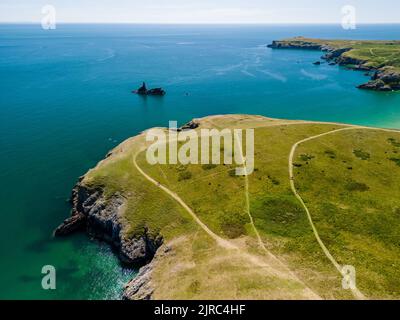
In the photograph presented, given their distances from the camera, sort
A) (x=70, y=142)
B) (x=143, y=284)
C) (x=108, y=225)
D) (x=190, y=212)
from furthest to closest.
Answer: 1. (x=70, y=142)
2. (x=108, y=225)
3. (x=190, y=212)
4. (x=143, y=284)

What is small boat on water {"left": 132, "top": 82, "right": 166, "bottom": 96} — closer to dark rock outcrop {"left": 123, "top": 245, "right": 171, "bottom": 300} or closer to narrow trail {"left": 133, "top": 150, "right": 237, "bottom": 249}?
narrow trail {"left": 133, "top": 150, "right": 237, "bottom": 249}

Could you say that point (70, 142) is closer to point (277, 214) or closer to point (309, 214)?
point (277, 214)

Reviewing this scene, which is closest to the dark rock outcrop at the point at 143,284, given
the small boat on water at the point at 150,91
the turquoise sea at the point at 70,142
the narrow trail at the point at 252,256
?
the turquoise sea at the point at 70,142

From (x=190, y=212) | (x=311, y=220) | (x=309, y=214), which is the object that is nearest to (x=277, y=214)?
(x=309, y=214)

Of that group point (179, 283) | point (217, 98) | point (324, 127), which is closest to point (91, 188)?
point (179, 283)

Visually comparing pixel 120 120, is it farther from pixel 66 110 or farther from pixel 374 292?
pixel 374 292

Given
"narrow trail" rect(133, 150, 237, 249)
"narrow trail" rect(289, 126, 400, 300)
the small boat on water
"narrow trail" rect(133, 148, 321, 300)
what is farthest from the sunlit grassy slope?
the small boat on water

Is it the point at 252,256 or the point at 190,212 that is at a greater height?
the point at 190,212

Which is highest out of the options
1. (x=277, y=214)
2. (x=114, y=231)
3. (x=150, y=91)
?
(x=150, y=91)
